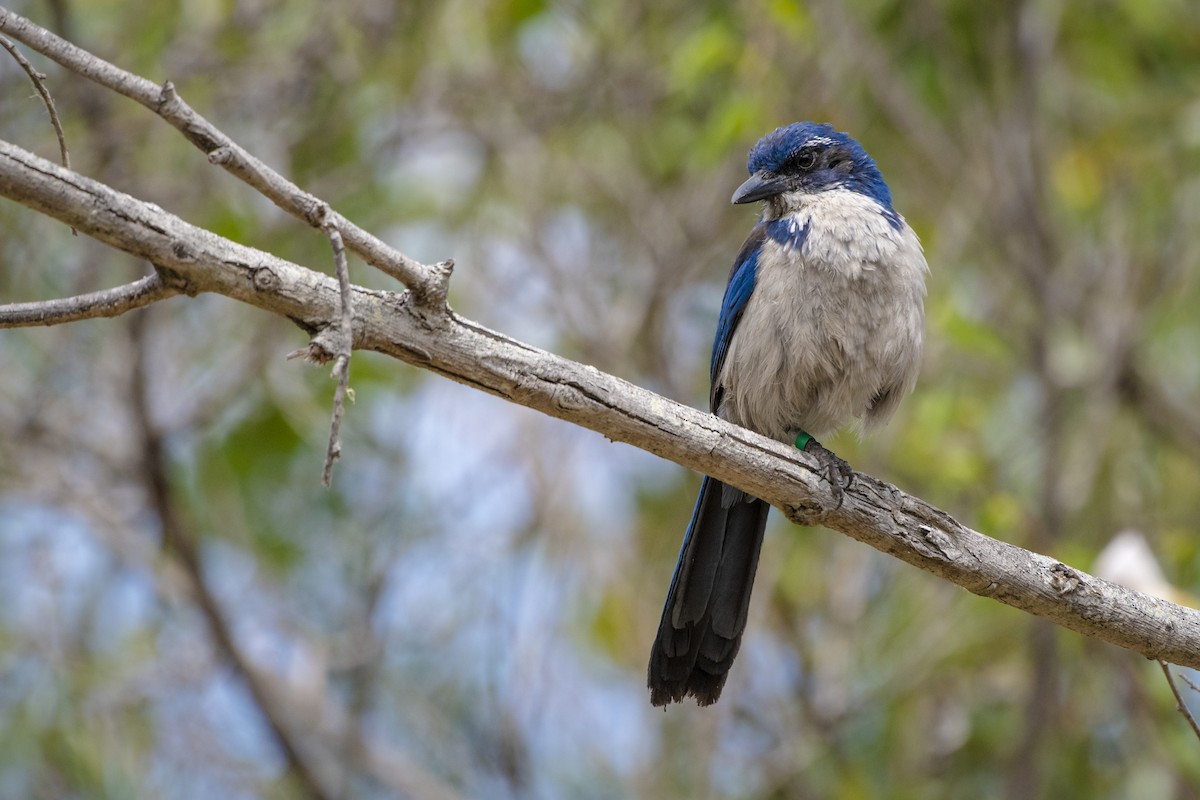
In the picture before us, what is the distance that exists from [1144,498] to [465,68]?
14.9ft

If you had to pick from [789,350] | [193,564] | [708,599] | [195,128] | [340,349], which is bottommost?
[340,349]

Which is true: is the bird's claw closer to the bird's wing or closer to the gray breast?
the gray breast

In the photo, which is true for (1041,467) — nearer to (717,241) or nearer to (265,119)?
(717,241)

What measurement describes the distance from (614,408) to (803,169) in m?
1.95

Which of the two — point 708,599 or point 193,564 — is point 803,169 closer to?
point 708,599

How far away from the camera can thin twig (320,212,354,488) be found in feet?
7.63

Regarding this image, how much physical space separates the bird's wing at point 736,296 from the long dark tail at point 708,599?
43cm

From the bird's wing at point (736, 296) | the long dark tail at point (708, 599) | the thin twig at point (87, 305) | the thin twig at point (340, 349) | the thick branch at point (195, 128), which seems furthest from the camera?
the bird's wing at point (736, 296)

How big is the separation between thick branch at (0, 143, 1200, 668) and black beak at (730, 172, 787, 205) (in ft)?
4.54

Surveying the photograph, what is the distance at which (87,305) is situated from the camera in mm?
2629

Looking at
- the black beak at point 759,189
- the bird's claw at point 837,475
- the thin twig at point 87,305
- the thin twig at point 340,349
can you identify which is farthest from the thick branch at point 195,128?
the black beak at point 759,189

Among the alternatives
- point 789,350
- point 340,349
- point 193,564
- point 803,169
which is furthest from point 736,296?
point 193,564

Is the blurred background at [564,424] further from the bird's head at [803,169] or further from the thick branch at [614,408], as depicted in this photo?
the thick branch at [614,408]

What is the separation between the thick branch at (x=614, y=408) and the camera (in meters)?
2.58
